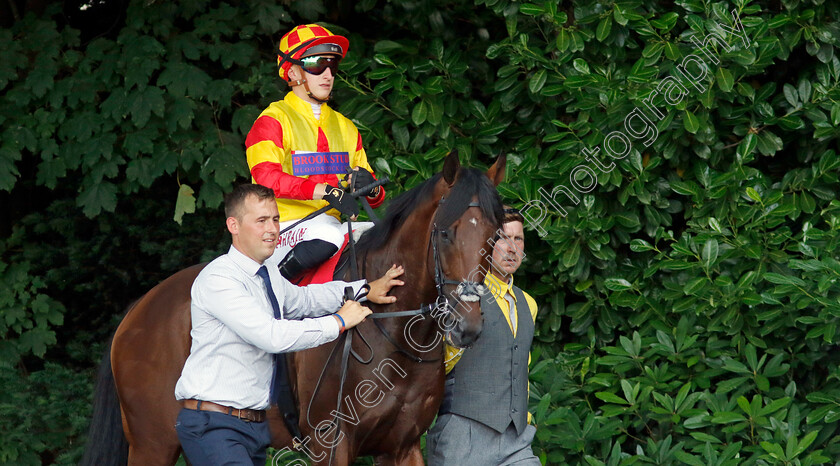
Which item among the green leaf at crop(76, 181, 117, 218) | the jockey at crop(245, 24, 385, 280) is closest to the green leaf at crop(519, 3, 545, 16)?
the jockey at crop(245, 24, 385, 280)

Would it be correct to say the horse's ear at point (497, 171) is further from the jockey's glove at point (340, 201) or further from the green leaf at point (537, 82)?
the green leaf at point (537, 82)

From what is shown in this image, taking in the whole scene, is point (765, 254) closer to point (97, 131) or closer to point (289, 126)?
point (289, 126)

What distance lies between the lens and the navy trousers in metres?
2.75

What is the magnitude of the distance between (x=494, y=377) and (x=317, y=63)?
62.3 inches

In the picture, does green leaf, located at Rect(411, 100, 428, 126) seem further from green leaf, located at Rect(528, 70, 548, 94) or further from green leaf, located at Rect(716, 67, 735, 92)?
green leaf, located at Rect(716, 67, 735, 92)

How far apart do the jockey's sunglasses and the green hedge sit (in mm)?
1430

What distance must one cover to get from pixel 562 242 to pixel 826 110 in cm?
171

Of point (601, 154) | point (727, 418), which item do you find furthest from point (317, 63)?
point (727, 418)

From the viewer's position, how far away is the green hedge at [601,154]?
14.4ft

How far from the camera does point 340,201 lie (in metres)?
3.45

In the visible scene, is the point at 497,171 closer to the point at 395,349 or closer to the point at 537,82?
the point at 395,349

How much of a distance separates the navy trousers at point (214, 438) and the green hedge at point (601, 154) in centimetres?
184

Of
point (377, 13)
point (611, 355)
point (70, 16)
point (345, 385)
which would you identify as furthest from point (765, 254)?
point (70, 16)

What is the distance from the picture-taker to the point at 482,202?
3.00 metres
